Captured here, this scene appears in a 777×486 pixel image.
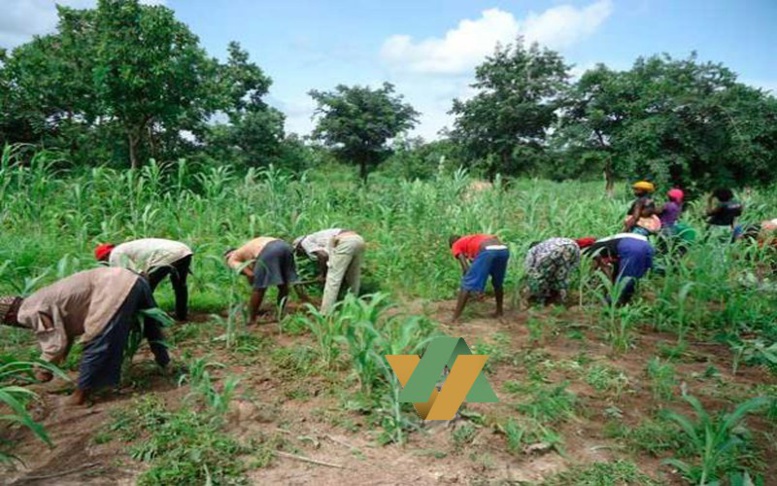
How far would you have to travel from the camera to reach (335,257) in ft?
15.4

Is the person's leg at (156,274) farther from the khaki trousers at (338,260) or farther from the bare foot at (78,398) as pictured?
the khaki trousers at (338,260)

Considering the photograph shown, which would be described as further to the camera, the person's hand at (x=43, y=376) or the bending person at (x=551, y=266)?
the bending person at (x=551, y=266)

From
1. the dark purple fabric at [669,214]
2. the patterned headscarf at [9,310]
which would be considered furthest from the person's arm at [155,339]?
the dark purple fabric at [669,214]

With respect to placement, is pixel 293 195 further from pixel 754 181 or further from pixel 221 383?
pixel 754 181

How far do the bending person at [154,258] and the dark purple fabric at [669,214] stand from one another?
5323 millimetres

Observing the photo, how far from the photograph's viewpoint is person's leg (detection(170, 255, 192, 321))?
14.5 feet

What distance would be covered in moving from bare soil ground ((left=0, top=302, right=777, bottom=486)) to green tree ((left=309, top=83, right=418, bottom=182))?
1039cm

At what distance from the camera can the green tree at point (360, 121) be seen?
13867mm

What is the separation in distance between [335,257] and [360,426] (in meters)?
2.03

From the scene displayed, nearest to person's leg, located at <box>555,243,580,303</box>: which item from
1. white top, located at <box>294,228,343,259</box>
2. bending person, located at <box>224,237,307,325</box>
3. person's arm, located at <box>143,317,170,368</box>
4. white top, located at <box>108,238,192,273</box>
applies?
white top, located at <box>294,228,343,259</box>

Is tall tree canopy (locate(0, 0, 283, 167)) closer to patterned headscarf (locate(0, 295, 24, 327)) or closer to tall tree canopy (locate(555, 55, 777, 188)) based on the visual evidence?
patterned headscarf (locate(0, 295, 24, 327))

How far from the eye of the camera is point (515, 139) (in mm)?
15070

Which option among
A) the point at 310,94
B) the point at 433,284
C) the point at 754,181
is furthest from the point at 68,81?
the point at 754,181

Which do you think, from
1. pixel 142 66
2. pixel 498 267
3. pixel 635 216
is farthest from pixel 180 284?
pixel 142 66
